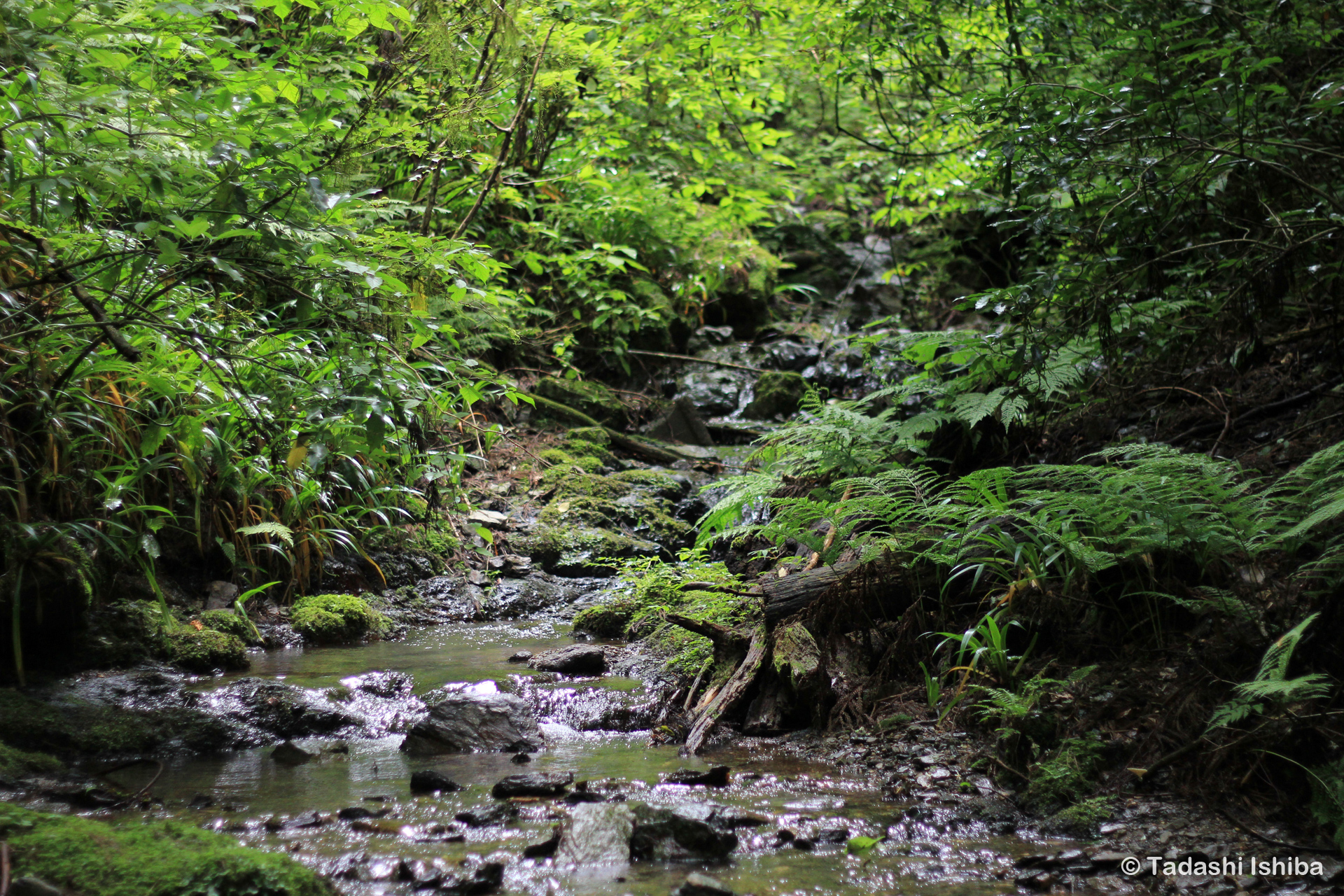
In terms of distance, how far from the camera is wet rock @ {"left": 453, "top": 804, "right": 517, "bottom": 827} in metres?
2.24

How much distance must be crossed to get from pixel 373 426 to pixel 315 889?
1.27 metres

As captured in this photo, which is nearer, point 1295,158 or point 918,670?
point 918,670

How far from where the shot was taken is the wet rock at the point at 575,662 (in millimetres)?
4047

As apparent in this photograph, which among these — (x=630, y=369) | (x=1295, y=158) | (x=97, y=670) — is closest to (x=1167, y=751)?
(x=1295, y=158)

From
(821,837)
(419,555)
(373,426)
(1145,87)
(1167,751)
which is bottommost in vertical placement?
(821,837)

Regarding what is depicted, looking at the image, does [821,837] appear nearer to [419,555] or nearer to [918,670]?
[918,670]

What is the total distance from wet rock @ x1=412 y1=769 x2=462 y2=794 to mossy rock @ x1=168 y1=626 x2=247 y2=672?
5.72 ft

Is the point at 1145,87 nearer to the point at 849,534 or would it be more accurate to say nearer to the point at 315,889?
the point at 849,534

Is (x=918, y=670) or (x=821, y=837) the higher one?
(x=918, y=670)

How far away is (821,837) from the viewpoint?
7.07ft

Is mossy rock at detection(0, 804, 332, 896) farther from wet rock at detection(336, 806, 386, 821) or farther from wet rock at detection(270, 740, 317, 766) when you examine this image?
wet rock at detection(270, 740, 317, 766)

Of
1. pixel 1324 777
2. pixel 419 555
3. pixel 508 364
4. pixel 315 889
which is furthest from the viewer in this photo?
pixel 508 364

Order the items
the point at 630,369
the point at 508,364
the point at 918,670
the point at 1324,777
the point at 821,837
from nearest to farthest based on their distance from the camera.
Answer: the point at 1324,777
the point at 821,837
the point at 918,670
the point at 508,364
the point at 630,369

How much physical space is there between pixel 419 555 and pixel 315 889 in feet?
13.8
